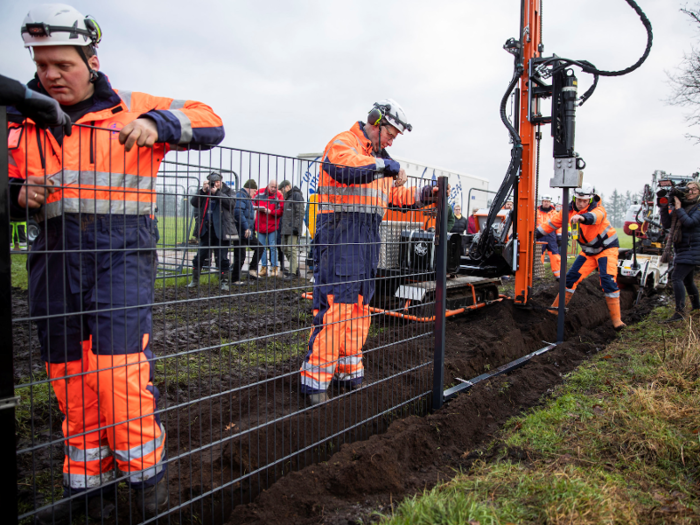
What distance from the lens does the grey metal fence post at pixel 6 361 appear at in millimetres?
1514

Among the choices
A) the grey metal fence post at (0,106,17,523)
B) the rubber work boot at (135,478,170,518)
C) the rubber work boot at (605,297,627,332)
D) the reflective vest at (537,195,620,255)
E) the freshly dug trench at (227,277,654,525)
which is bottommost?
the freshly dug trench at (227,277,654,525)

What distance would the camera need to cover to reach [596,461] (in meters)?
2.68

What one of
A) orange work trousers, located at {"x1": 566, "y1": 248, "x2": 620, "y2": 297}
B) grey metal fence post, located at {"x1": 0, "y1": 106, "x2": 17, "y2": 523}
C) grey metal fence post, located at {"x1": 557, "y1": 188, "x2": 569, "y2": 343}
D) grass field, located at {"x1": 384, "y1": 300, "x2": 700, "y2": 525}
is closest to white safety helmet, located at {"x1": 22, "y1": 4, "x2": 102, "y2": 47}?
grey metal fence post, located at {"x1": 0, "y1": 106, "x2": 17, "y2": 523}

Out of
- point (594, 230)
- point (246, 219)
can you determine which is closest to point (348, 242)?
point (246, 219)

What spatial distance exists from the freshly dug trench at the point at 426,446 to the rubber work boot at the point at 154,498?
0.35m

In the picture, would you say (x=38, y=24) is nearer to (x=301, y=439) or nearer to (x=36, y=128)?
(x=36, y=128)

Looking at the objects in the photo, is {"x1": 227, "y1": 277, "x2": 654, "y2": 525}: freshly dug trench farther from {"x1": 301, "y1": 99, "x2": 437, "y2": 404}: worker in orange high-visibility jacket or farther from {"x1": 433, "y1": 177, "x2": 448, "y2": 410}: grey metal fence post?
{"x1": 301, "y1": 99, "x2": 437, "y2": 404}: worker in orange high-visibility jacket

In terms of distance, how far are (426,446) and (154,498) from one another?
1.68 metres

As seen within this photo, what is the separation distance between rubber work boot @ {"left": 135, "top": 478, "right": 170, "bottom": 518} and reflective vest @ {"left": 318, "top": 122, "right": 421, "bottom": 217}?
69.1 inches

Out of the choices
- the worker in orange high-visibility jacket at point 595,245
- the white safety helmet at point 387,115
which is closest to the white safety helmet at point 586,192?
the worker in orange high-visibility jacket at point 595,245

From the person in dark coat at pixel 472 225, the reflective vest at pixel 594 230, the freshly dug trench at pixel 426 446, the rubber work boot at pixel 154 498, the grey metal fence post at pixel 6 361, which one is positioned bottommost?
the freshly dug trench at pixel 426 446

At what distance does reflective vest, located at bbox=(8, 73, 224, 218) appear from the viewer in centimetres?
184

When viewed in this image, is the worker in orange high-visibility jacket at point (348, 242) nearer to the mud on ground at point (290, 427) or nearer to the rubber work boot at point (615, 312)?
the mud on ground at point (290, 427)

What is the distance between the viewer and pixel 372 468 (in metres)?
2.61
